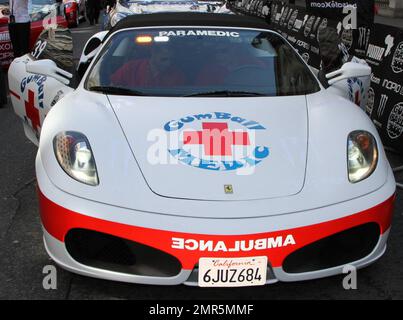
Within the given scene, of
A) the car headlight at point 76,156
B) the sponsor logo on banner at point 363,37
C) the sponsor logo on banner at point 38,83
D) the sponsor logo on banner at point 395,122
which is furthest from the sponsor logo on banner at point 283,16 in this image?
the car headlight at point 76,156

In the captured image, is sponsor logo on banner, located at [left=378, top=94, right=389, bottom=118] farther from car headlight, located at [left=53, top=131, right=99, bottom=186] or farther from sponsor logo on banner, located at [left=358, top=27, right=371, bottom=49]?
car headlight, located at [left=53, top=131, right=99, bottom=186]

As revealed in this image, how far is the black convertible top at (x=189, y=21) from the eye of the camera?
4.14 meters

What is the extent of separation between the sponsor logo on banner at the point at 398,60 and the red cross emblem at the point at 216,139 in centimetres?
290

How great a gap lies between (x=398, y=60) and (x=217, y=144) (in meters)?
3.13

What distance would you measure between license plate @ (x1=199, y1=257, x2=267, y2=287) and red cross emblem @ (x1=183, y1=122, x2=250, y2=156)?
61 cm

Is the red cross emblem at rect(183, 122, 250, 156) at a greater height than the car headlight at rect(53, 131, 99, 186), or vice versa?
the red cross emblem at rect(183, 122, 250, 156)

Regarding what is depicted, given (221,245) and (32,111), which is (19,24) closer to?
(32,111)

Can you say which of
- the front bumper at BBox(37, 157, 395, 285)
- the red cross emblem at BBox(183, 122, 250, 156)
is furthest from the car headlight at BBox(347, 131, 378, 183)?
the red cross emblem at BBox(183, 122, 250, 156)

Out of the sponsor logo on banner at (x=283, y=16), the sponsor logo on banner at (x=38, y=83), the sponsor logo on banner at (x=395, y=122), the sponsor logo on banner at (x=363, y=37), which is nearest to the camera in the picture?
the sponsor logo on banner at (x=38, y=83)

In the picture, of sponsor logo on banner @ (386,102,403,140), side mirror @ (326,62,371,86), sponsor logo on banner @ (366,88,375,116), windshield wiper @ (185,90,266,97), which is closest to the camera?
windshield wiper @ (185,90,266,97)

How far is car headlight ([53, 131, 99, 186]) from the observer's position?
285 centimetres

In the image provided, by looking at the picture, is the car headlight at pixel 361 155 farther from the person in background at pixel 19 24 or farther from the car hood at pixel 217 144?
the person in background at pixel 19 24

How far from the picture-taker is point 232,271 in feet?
8.43
